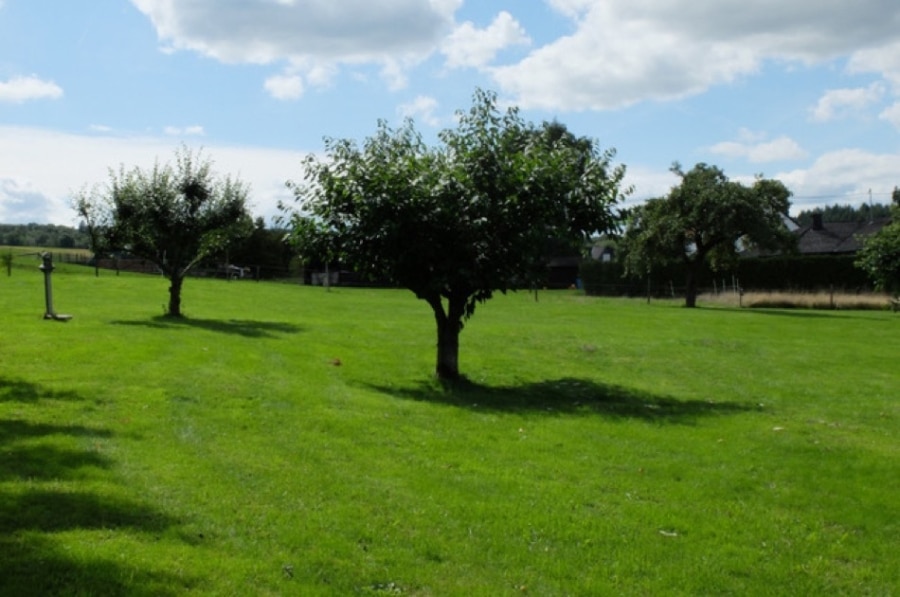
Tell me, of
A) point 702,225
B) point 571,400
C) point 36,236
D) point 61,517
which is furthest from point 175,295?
point 36,236

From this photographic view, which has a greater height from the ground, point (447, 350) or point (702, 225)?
point (702, 225)

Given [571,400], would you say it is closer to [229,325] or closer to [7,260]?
[229,325]

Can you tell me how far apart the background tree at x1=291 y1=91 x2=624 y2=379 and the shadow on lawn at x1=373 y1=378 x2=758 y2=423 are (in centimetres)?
130

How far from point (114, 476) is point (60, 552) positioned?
1869mm

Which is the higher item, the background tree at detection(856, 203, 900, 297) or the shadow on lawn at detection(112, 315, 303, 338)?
the background tree at detection(856, 203, 900, 297)

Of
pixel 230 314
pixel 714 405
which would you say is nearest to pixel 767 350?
pixel 714 405

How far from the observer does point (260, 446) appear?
8539 millimetres

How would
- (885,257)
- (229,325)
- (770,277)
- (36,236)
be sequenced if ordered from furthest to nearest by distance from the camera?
(36,236), (770,277), (885,257), (229,325)

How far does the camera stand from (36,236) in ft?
315

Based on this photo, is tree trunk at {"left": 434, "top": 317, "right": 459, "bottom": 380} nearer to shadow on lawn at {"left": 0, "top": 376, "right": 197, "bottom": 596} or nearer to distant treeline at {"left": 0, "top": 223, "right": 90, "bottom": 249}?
shadow on lawn at {"left": 0, "top": 376, "right": 197, "bottom": 596}

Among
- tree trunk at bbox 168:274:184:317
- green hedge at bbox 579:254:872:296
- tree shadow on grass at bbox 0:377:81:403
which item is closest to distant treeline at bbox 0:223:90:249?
green hedge at bbox 579:254:872:296

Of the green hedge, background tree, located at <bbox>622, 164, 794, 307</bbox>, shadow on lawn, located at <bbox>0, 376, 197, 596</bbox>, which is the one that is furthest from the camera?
the green hedge

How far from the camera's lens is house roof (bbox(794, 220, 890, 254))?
7125 centimetres

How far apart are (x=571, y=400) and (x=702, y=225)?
31.9 m
